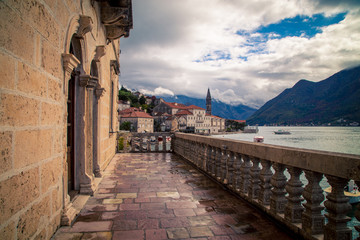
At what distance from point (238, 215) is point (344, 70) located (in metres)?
186

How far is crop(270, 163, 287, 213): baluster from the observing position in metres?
2.92

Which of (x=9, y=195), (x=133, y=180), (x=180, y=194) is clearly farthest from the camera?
(x=133, y=180)

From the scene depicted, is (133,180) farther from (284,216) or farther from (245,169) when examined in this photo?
(284,216)

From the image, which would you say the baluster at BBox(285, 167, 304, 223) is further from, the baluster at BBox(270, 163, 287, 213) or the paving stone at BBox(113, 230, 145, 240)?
the paving stone at BBox(113, 230, 145, 240)

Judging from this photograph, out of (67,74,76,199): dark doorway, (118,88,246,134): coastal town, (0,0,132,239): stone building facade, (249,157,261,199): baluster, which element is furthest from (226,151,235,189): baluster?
(118,88,246,134): coastal town

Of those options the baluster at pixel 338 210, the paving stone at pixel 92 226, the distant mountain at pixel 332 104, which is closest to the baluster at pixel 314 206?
the baluster at pixel 338 210

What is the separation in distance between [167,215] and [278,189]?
1657 millimetres

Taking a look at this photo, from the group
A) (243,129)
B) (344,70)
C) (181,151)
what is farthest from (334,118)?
(181,151)

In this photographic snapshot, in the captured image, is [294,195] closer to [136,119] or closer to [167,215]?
[167,215]

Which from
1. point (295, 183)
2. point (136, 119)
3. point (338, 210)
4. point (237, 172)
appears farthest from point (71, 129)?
point (136, 119)

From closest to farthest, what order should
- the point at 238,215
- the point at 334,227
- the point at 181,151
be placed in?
the point at 334,227
the point at 238,215
the point at 181,151

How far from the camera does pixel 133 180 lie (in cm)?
554

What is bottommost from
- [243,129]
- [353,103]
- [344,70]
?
[243,129]

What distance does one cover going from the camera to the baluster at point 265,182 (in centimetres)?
325
